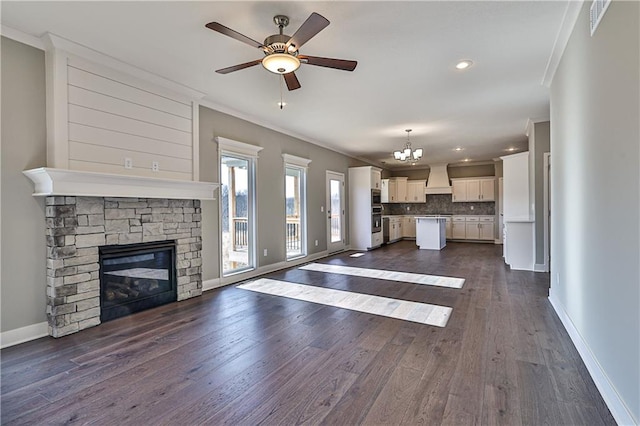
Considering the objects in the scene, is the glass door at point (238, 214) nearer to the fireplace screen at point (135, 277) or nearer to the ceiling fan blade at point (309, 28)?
the fireplace screen at point (135, 277)

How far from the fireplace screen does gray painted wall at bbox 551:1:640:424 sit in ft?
13.9

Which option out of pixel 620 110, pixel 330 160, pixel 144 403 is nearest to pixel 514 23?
pixel 620 110

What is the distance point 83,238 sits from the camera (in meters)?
3.21

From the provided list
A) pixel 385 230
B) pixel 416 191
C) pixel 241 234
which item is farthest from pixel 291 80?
pixel 416 191

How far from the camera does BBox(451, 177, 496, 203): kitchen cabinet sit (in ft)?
34.0

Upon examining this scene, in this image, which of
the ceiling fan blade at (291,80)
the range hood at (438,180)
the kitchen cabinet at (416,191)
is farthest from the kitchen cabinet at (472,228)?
the ceiling fan blade at (291,80)

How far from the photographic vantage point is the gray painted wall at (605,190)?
162 centimetres

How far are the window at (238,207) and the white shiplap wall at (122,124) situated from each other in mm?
830

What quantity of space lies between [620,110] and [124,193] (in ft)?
13.4

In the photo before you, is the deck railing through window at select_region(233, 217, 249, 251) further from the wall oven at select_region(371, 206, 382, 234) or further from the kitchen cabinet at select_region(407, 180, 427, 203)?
the kitchen cabinet at select_region(407, 180, 427, 203)

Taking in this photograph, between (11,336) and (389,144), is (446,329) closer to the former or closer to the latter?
(11,336)

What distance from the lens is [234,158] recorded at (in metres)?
5.29

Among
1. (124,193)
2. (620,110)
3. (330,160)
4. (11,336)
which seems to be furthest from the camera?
(330,160)

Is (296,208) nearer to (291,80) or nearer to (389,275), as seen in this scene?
(389,275)
